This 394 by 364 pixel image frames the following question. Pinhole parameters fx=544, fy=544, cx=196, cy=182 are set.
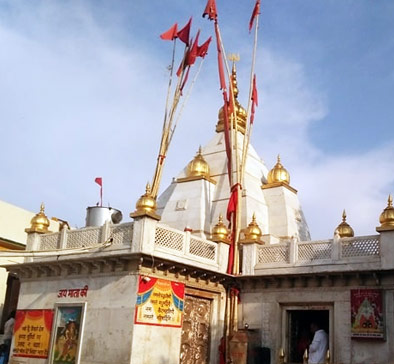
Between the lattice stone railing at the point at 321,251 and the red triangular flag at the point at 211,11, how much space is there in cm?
1049

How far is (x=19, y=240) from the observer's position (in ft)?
76.5

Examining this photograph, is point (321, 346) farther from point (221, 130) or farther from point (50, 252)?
point (221, 130)

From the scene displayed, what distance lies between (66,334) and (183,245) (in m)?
4.35

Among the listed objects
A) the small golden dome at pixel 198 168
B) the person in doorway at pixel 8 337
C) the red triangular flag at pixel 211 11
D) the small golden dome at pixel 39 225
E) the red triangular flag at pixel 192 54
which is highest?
the red triangular flag at pixel 211 11

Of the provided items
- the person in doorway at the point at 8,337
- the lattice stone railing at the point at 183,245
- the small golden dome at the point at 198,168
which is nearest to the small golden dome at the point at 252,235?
the lattice stone railing at the point at 183,245

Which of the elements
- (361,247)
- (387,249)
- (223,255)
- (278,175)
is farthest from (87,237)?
(278,175)

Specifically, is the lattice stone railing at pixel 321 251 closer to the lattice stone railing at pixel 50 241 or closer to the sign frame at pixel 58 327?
the sign frame at pixel 58 327

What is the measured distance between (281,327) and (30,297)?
26.5 ft

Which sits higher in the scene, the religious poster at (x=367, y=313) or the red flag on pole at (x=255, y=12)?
the red flag on pole at (x=255, y=12)

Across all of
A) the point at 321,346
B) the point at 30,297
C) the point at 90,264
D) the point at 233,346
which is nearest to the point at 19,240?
the point at 30,297

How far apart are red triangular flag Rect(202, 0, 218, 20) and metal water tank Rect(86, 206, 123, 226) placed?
9.20m

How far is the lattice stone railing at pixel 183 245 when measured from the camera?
1573cm

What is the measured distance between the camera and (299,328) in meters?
17.5

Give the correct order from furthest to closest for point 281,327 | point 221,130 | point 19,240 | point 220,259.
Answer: point 221,130 < point 19,240 < point 220,259 < point 281,327
